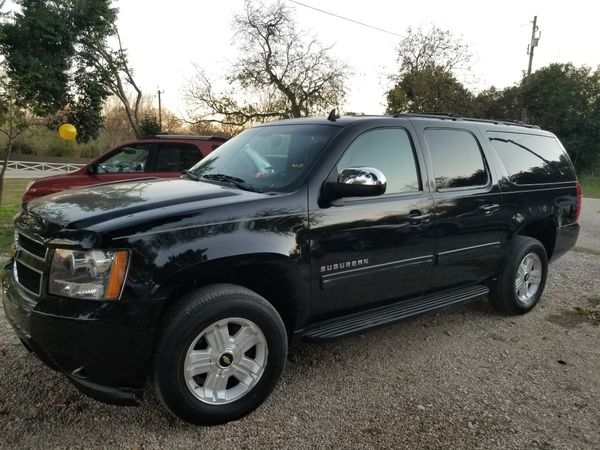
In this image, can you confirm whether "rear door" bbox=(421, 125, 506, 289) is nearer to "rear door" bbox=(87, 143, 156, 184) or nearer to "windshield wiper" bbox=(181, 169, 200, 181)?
"windshield wiper" bbox=(181, 169, 200, 181)

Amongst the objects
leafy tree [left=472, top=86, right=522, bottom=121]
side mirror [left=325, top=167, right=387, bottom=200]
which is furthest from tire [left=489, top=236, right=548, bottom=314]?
leafy tree [left=472, top=86, right=522, bottom=121]

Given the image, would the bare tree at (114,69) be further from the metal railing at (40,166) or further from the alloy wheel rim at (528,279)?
the alloy wheel rim at (528,279)

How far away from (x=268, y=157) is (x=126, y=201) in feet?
3.86

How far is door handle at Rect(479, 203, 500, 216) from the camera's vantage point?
13.3ft

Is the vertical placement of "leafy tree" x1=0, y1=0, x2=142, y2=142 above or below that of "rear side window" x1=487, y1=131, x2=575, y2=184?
above

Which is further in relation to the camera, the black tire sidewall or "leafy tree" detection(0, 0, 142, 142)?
"leafy tree" detection(0, 0, 142, 142)

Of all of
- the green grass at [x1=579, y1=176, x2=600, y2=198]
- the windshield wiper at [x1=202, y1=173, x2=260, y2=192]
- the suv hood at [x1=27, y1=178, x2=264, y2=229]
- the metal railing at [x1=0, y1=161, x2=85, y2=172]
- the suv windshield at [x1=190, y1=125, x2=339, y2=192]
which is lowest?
the green grass at [x1=579, y1=176, x2=600, y2=198]

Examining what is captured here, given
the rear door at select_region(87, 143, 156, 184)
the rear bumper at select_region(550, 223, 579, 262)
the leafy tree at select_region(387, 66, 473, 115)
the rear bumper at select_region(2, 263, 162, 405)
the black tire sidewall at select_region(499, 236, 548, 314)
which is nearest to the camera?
the rear bumper at select_region(2, 263, 162, 405)

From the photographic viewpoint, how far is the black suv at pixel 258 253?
238 centimetres

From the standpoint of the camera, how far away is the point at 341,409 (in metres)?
2.90

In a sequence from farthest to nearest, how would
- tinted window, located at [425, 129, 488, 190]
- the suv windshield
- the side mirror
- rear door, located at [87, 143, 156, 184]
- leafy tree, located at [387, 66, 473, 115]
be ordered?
leafy tree, located at [387, 66, 473, 115]
rear door, located at [87, 143, 156, 184]
tinted window, located at [425, 129, 488, 190]
the suv windshield
the side mirror

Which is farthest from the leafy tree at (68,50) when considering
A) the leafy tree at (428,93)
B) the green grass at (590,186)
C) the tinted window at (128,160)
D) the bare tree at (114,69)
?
the green grass at (590,186)

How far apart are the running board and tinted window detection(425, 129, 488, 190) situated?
94 centimetres

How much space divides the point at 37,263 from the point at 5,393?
108cm
